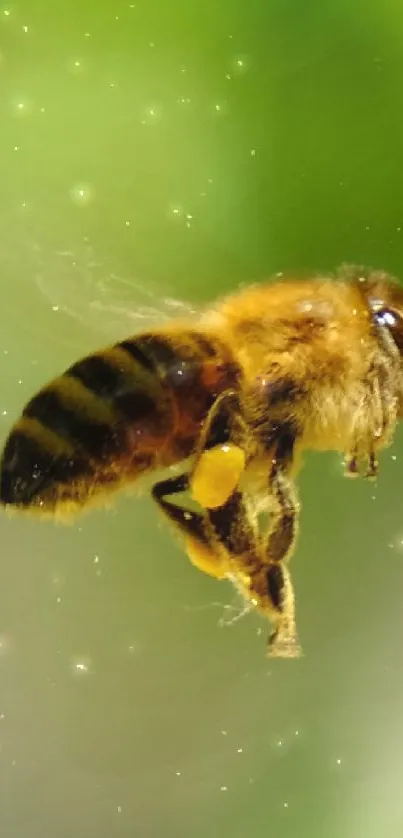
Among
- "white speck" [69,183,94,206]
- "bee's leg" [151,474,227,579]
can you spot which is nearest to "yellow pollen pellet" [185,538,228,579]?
"bee's leg" [151,474,227,579]

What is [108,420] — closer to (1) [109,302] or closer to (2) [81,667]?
(1) [109,302]

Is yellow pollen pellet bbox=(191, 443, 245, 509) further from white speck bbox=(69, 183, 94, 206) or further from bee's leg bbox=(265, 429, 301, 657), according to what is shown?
white speck bbox=(69, 183, 94, 206)

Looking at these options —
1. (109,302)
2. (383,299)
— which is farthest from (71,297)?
(383,299)

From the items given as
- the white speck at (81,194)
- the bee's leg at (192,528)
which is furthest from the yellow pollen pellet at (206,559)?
the white speck at (81,194)

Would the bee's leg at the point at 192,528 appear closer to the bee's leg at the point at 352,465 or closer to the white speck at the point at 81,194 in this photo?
the bee's leg at the point at 352,465

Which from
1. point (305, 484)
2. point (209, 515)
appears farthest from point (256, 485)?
point (305, 484)

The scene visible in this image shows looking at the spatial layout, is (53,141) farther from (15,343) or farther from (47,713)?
(47,713)
